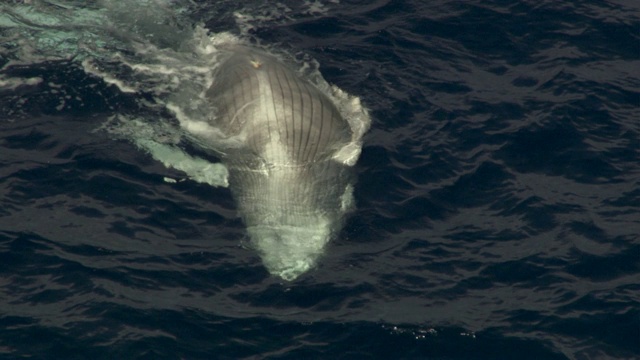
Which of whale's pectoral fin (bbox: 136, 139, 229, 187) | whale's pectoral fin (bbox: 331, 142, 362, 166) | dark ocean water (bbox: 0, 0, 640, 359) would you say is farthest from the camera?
whale's pectoral fin (bbox: 331, 142, 362, 166)

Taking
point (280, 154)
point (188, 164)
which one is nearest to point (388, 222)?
point (280, 154)

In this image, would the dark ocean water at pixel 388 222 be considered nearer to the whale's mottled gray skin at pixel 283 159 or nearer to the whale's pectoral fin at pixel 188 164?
the whale's pectoral fin at pixel 188 164

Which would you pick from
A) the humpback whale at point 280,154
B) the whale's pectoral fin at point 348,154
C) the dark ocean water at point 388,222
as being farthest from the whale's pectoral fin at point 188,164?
the whale's pectoral fin at point 348,154

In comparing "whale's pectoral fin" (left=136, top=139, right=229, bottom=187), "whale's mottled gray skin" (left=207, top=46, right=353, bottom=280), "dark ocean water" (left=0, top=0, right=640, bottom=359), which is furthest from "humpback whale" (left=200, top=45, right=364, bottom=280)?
"dark ocean water" (left=0, top=0, right=640, bottom=359)

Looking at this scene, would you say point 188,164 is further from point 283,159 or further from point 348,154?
point 348,154

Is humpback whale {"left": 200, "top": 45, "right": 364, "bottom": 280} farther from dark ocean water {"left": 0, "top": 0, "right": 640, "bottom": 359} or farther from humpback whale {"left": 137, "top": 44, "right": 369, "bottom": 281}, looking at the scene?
dark ocean water {"left": 0, "top": 0, "right": 640, "bottom": 359}

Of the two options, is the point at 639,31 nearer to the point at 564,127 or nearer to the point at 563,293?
the point at 564,127

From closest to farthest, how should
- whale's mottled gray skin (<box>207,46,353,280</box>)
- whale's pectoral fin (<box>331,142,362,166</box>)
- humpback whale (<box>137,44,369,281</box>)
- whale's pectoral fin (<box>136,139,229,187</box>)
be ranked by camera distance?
whale's mottled gray skin (<box>207,46,353,280</box>), humpback whale (<box>137,44,369,281</box>), whale's pectoral fin (<box>136,139,229,187</box>), whale's pectoral fin (<box>331,142,362,166</box>)
